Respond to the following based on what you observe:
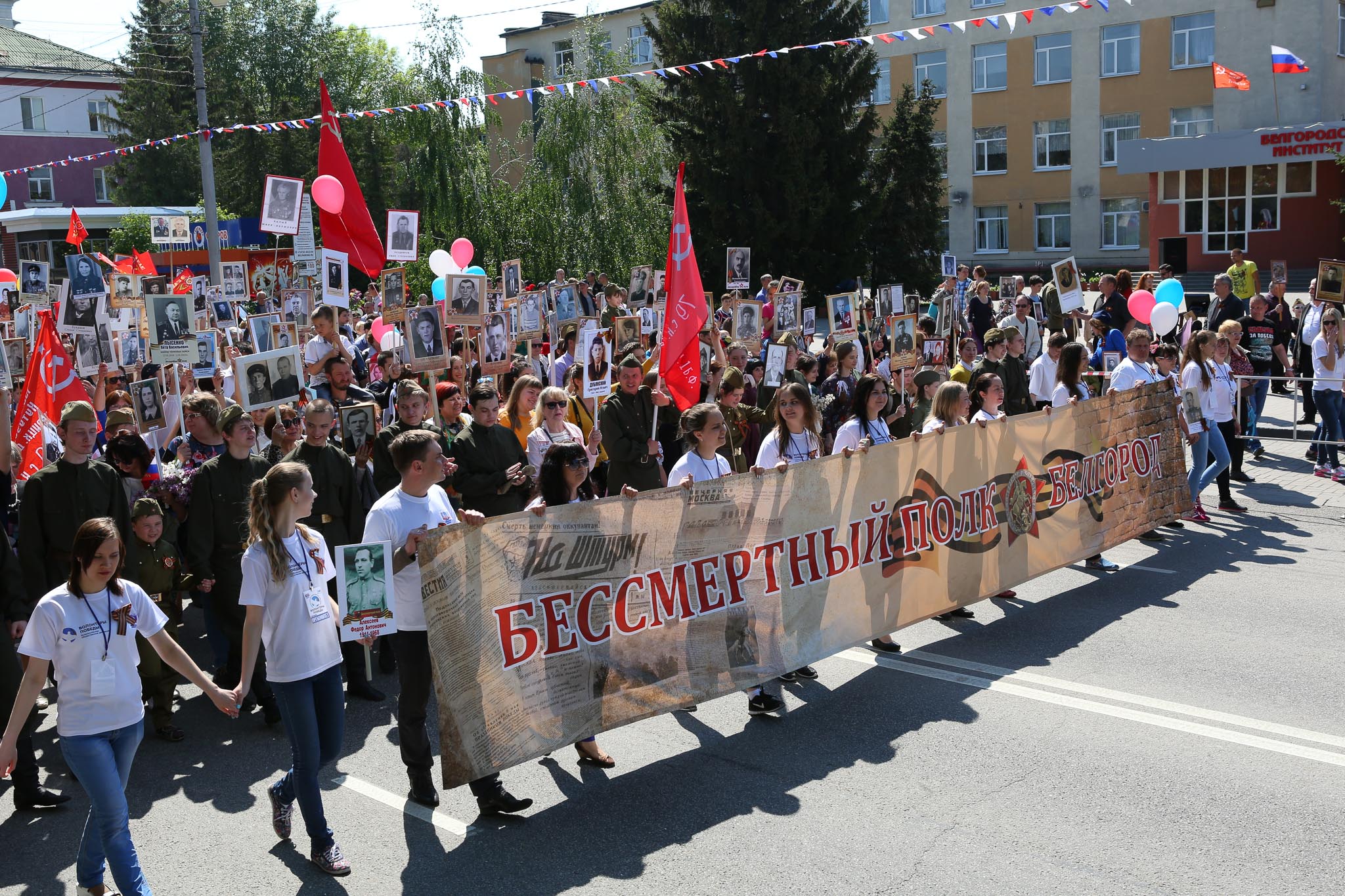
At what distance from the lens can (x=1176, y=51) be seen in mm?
43312

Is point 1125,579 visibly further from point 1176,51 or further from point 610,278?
point 1176,51

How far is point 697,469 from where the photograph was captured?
7211mm

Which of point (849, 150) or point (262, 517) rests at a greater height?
point (849, 150)

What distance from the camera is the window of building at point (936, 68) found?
Answer: 48594 millimetres

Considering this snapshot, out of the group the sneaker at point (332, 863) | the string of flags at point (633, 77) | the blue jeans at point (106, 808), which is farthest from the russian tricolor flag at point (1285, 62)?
the blue jeans at point (106, 808)

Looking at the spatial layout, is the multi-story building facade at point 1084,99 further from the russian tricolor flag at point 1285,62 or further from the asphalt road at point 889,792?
the asphalt road at point 889,792

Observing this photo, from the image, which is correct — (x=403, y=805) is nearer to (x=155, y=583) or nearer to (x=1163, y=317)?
(x=155, y=583)

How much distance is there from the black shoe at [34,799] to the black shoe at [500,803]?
85.4 inches

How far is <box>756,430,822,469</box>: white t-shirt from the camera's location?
780 centimetres

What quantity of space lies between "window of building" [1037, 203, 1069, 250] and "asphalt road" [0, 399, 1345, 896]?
136 feet

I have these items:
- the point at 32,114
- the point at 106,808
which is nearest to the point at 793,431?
the point at 106,808

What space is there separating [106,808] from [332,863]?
37.0 inches

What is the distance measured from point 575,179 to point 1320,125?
22.4 meters

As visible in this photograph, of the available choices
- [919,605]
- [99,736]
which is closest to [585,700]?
[99,736]
